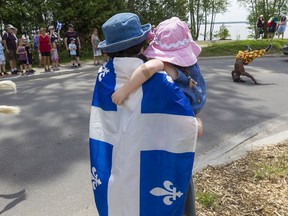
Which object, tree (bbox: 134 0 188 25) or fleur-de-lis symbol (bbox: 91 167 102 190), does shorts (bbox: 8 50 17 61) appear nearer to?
tree (bbox: 134 0 188 25)

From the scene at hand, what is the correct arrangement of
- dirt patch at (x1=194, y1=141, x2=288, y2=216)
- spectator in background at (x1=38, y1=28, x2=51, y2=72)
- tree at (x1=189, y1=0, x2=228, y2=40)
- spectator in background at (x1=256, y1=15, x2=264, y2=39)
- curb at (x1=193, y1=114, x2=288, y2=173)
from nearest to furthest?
dirt patch at (x1=194, y1=141, x2=288, y2=216) → curb at (x1=193, y1=114, x2=288, y2=173) → spectator in background at (x1=38, y1=28, x2=51, y2=72) → spectator in background at (x1=256, y1=15, x2=264, y2=39) → tree at (x1=189, y1=0, x2=228, y2=40)

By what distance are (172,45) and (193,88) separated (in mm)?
285

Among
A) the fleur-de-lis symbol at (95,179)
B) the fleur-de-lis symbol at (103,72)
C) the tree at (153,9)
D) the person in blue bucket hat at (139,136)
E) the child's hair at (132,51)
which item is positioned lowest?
the fleur-de-lis symbol at (95,179)

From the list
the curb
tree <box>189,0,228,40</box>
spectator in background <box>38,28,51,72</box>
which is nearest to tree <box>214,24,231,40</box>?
tree <box>189,0,228,40</box>

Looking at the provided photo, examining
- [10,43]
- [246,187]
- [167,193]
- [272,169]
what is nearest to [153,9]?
[10,43]

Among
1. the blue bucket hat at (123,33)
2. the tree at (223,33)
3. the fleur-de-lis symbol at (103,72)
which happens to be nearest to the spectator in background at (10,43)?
the fleur-de-lis symbol at (103,72)

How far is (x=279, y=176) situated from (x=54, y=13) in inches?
640

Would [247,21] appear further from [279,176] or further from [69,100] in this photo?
[279,176]

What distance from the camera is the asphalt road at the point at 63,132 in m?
3.59

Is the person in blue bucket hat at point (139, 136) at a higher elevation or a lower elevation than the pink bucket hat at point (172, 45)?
lower

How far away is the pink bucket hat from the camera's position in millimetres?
1854

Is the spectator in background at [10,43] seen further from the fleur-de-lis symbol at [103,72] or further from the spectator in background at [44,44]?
the fleur-de-lis symbol at [103,72]

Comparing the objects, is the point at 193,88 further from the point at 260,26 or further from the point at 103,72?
the point at 260,26

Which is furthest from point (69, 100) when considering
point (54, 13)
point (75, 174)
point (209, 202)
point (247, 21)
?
point (247, 21)
